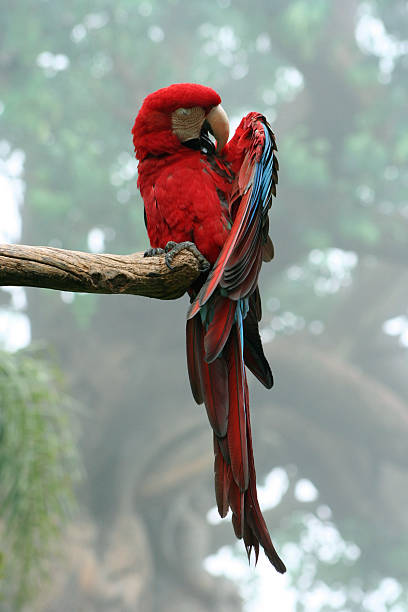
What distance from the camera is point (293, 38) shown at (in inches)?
155

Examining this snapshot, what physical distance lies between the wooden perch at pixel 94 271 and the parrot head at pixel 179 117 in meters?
0.14

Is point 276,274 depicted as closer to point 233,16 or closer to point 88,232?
point 88,232

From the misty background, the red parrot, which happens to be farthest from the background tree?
the misty background

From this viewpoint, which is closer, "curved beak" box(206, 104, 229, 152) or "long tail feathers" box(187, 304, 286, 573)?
"long tail feathers" box(187, 304, 286, 573)

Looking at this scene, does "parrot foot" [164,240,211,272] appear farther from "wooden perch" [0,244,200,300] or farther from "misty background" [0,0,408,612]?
"misty background" [0,0,408,612]

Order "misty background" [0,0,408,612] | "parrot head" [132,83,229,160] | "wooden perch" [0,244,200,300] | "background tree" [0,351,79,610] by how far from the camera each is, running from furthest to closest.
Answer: "misty background" [0,0,408,612] → "background tree" [0,351,79,610] → "parrot head" [132,83,229,160] → "wooden perch" [0,244,200,300]

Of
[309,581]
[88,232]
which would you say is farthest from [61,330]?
[309,581]

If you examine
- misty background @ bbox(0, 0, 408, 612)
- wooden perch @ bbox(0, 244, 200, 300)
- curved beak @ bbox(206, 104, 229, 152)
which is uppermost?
misty background @ bbox(0, 0, 408, 612)

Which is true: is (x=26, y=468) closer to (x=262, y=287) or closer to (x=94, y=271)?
(x=94, y=271)

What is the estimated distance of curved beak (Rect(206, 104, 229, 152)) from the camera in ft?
2.27

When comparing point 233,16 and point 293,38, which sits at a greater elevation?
point 233,16

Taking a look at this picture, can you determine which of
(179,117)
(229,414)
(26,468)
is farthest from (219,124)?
(26,468)

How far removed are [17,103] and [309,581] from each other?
398 cm

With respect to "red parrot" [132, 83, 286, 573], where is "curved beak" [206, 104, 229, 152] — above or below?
above
